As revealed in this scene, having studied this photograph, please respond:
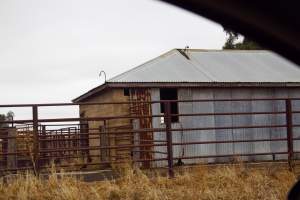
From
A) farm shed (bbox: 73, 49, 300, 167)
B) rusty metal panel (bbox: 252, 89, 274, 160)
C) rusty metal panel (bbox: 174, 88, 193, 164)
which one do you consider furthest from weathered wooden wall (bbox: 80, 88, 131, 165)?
rusty metal panel (bbox: 252, 89, 274, 160)

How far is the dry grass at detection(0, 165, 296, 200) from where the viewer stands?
7352 mm

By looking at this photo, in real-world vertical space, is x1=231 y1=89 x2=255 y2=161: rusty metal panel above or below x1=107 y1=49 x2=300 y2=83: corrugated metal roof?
below

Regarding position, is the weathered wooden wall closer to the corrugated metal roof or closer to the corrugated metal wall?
the corrugated metal roof

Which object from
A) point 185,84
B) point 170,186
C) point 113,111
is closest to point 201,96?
point 185,84

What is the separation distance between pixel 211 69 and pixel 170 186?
11987 millimetres

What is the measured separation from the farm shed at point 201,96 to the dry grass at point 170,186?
7.15 metres

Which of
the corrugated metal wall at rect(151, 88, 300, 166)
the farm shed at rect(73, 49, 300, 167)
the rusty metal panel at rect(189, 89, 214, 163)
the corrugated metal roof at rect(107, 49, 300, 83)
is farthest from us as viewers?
the corrugated metal roof at rect(107, 49, 300, 83)

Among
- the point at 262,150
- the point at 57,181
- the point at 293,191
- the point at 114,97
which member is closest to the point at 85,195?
the point at 57,181

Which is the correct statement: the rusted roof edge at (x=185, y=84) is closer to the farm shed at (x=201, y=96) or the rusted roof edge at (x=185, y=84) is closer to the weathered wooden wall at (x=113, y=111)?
the farm shed at (x=201, y=96)

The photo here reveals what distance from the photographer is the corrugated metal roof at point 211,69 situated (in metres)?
18.2

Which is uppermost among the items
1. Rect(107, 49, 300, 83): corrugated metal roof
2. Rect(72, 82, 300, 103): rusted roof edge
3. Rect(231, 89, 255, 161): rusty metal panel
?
Rect(107, 49, 300, 83): corrugated metal roof

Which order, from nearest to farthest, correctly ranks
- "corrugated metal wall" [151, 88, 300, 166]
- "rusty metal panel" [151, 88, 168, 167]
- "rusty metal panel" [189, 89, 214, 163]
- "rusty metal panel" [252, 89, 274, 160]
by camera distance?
1. "rusty metal panel" [151, 88, 168, 167]
2. "corrugated metal wall" [151, 88, 300, 166]
3. "rusty metal panel" [189, 89, 214, 163]
4. "rusty metal panel" [252, 89, 274, 160]

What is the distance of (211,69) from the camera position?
19.9 metres

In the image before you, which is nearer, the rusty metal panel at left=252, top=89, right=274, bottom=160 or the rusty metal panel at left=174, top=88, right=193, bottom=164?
the rusty metal panel at left=174, top=88, right=193, bottom=164
